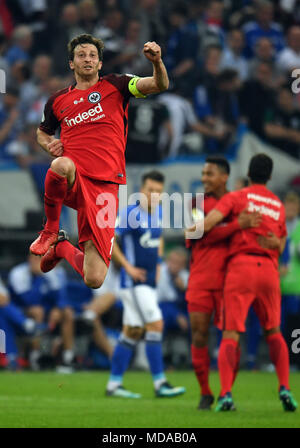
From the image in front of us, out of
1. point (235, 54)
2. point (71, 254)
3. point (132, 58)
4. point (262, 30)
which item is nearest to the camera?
point (71, 254)

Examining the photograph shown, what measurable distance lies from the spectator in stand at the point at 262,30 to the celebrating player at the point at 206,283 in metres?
8.15

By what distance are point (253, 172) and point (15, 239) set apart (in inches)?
247

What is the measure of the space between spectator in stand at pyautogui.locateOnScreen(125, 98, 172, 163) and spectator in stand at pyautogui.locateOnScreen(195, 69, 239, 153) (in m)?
1.13

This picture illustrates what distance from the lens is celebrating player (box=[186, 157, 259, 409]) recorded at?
9.39 m

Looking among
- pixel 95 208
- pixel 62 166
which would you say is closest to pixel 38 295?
pixel 95 208

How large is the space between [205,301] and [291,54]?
886 cm

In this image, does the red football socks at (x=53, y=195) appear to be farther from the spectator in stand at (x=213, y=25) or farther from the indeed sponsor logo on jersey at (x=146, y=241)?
the spectator in stand at (x=213, y=25)

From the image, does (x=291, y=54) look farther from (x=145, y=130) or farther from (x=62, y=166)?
(x=62, y=166)

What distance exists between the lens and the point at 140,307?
11.1m

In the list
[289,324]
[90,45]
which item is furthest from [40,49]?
[90,45]

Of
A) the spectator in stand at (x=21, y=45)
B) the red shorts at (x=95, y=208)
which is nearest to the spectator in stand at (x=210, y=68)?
the spectator in stand at (x=21, y=45)

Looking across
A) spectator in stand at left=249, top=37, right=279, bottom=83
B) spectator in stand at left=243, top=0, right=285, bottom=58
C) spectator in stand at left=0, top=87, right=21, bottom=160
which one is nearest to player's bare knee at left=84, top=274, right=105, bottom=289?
spectator in stand at left=0, top=87, right=21, bottom=160

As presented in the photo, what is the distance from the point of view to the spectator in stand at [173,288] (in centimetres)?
1477

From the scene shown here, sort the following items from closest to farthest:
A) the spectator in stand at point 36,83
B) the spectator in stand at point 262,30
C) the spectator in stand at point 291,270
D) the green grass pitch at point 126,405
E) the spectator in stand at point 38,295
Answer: the green grass pitch at point 126,405
the spectator in stand at point 291,270
the spectator in stand at point 38,295
the spectator in stand at point 36,83
the spectator in stand at point 262,30
